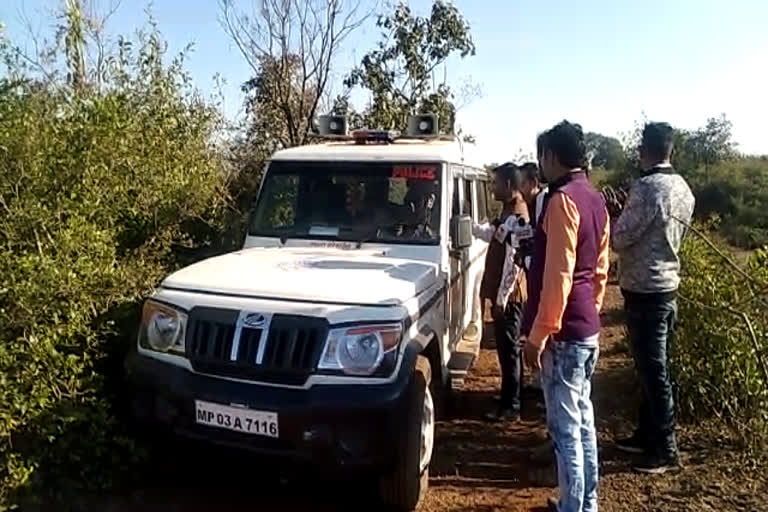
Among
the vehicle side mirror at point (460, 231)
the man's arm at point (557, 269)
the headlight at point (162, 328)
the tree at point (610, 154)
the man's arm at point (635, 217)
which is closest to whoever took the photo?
the man's arm at point (557, 269)

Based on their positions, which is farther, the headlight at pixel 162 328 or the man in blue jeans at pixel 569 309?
the headlight at pixel 162 328

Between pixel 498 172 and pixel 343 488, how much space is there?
2555 mm

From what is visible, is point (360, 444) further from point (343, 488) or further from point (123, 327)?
point (123, 327)

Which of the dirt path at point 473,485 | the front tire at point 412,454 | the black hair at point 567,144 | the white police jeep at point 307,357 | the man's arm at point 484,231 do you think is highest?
the black hair at point 567,144

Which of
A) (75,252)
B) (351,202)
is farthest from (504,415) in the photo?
(75,252)

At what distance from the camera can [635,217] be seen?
4152mm

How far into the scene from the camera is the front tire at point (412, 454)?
3459 millimetres

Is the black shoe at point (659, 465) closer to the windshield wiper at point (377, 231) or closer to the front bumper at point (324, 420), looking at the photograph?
the front bumper at point (324, 420)

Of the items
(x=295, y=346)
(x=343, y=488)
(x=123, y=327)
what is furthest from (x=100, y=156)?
(x=343, y=488)

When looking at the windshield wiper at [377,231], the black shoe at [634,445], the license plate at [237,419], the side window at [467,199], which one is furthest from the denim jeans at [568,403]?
the side window at [467,199]

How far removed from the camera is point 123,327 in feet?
14.3

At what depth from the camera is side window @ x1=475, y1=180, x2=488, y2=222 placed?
22.5ft

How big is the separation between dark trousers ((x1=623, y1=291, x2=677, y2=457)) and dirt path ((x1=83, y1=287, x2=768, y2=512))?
29cm

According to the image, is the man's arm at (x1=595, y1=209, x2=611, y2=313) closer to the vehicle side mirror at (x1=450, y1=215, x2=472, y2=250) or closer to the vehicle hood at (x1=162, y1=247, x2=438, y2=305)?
the vehicle hood at (x1=162, y1=247, x2=438, y2=305)
